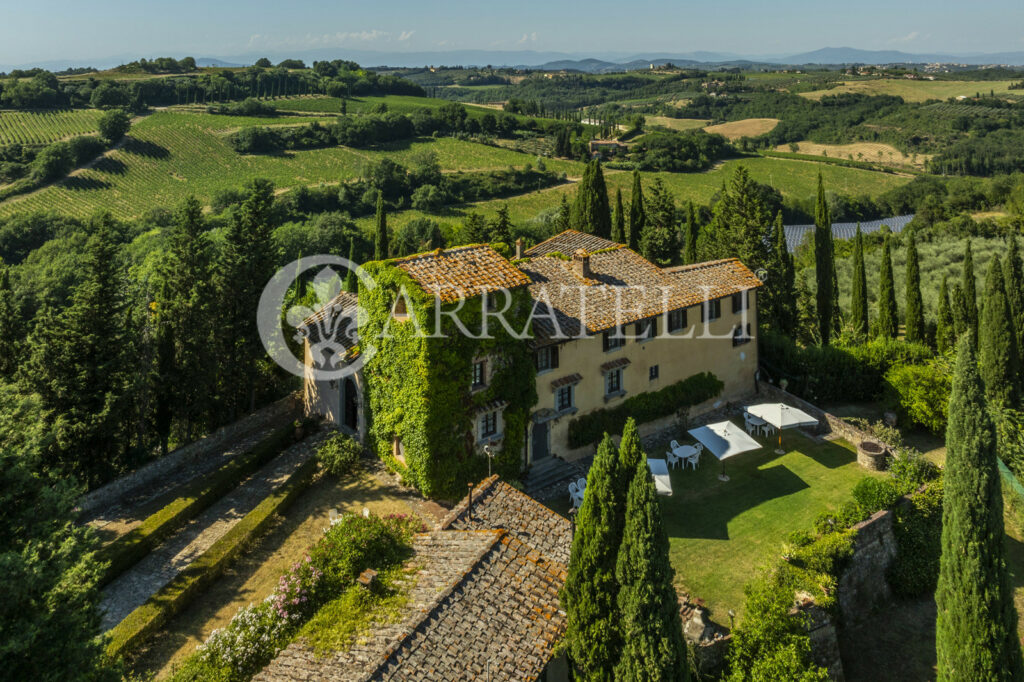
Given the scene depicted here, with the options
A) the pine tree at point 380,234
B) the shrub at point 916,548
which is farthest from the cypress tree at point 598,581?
the pine tree at point 380,234

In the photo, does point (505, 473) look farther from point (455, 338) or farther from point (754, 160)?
point (754, 160)

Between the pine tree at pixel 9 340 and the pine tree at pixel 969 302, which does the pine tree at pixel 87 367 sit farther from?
the pine tree at pixel 969 302

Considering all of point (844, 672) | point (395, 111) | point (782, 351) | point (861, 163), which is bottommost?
point (844, 672)

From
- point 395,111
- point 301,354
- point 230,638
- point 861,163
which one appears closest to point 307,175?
point 395,111

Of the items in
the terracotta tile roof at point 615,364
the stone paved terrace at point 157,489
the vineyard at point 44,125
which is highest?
the vineyard at point 44,125

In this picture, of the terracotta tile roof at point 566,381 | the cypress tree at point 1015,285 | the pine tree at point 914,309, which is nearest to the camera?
the terracotta tile roof at point 566,381

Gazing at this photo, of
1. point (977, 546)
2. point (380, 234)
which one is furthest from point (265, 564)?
point (380, 234)
